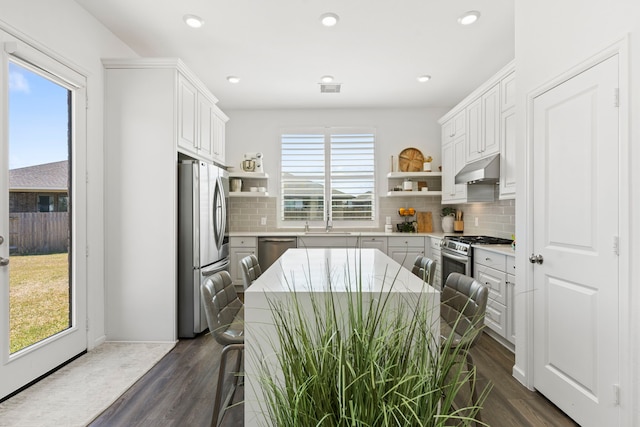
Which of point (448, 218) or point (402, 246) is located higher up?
point (448, 218)

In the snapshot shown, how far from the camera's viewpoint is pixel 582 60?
6.25ft

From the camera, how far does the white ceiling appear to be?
111 inches

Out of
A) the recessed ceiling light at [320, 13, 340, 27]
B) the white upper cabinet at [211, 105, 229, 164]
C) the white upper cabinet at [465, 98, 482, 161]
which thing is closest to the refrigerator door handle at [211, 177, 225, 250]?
the white upper cabinet at [211, 105, 229, 164]

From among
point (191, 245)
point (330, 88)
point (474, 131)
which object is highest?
point (330, 88)

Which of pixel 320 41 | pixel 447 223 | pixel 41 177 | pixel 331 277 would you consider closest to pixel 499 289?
pixel 331 277

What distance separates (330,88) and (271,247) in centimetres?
228

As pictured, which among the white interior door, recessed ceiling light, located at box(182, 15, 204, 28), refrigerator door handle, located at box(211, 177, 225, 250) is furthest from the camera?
refrigerator door handle, located at box(211, 177, 225, 250)

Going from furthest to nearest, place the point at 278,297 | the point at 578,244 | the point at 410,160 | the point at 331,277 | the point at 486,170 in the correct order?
the point at 410,160
the point at 486,170
the point at 578,244
the point at 331,277
the point at 278,297

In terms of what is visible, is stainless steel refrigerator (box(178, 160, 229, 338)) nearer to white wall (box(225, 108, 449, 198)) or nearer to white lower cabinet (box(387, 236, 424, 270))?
white wall (box(225, 108, 449, 198))

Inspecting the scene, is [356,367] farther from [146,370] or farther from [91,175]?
[91,175]

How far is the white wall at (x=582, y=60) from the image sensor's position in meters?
1.61

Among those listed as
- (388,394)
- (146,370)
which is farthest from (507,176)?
(146,370)

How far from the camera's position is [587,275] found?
74.0 inches

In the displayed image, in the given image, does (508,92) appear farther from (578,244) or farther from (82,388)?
(82,388)
